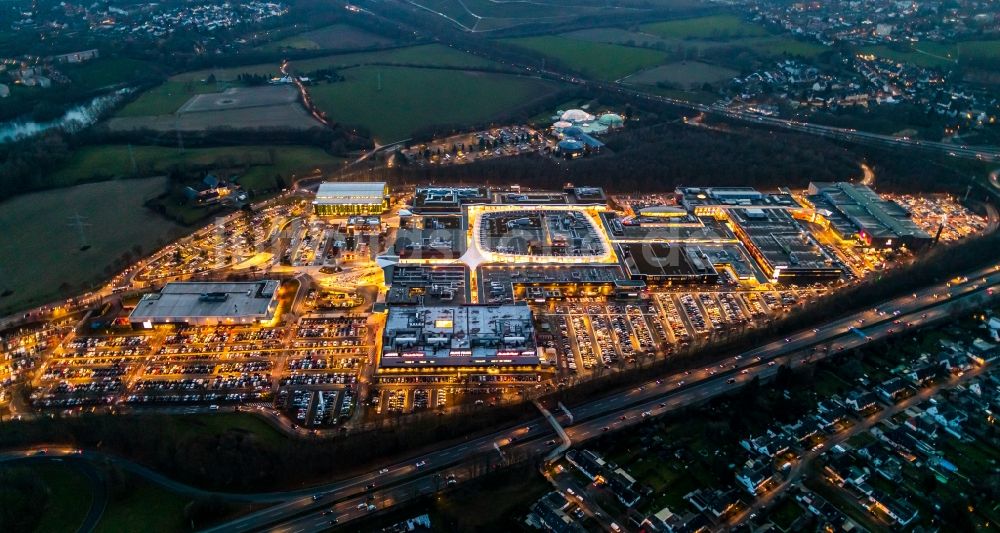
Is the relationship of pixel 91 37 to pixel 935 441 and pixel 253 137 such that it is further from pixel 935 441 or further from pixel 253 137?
pixel 935 441

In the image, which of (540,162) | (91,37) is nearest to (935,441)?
(540,162)

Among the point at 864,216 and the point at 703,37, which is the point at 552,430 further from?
the point at 703,37

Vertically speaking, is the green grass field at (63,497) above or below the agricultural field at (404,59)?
below

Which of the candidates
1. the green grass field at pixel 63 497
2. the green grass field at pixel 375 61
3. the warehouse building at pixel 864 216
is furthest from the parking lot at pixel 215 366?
the green grass field at pixel 375 61

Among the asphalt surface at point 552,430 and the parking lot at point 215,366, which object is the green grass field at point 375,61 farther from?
the asphalt surface at point 552,430

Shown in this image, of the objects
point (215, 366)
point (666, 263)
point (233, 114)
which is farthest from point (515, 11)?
point (215, 366)

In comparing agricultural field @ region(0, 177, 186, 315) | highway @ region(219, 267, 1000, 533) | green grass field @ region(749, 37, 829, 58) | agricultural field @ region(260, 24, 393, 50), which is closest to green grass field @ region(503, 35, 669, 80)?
green grass field @ region(749, 37, 829, 58)
